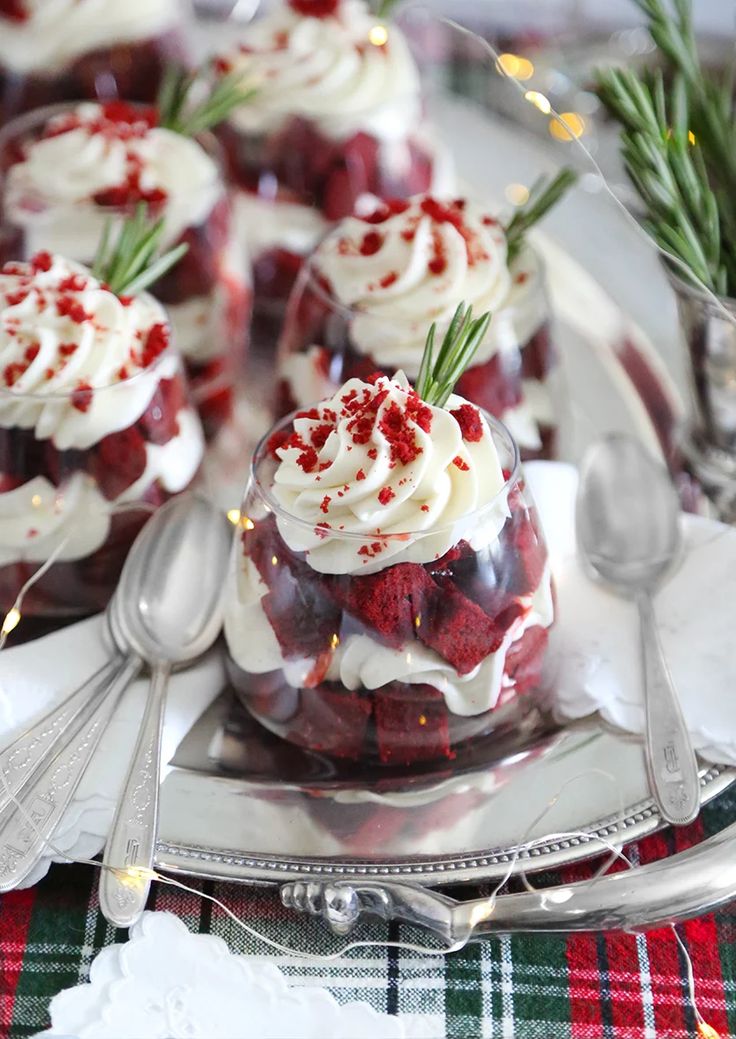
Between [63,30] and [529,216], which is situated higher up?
[529,216]

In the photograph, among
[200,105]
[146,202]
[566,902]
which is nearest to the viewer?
[566,902]

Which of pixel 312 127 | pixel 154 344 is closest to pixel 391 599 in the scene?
pixel 154 344

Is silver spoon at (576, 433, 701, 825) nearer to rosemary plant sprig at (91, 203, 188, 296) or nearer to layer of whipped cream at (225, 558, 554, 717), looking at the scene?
layer of whipped cream at (225, 558, 554, 717)

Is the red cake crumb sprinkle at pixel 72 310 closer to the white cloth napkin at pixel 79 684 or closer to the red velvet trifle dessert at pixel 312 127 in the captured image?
the white cloth napkin at pixel 79 684

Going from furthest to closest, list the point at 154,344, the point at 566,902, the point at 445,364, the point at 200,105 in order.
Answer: the point at 200,105, the point at 154,344, the point at 445,364, the point at 566,902

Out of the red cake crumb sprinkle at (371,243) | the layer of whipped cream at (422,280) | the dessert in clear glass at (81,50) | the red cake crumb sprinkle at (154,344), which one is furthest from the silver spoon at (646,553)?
A: the dessert in clear glass at (81,50)

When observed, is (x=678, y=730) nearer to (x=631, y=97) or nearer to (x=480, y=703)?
(x=480, y=703)

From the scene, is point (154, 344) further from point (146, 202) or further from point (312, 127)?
point (312, 127)

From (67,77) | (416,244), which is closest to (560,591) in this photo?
(416,244)
